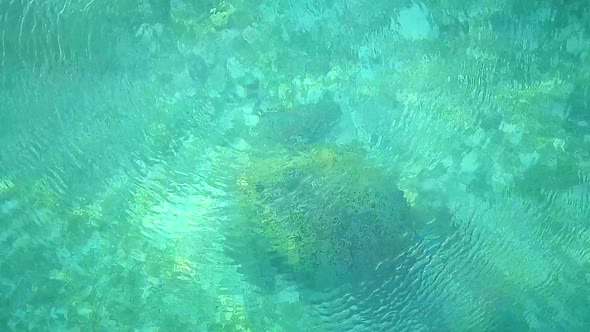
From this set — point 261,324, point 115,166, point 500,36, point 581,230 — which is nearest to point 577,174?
point 581,230

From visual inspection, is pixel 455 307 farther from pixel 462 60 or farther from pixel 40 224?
pixel 40 224

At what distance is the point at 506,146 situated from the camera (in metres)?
0.65

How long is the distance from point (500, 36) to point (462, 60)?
0.05 meters

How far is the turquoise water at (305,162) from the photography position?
62 centimetres

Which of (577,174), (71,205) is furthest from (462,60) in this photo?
(71,205)

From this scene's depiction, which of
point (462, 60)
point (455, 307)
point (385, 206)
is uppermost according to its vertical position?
point (462, 60)

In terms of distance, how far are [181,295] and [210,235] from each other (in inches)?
2.8

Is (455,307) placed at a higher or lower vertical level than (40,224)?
lower

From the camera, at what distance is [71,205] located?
2.03 feet

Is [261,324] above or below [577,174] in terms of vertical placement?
below

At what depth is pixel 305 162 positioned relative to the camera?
2.14ft

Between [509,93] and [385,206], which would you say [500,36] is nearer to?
[509,93]

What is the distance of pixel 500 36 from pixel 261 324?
1.40 ft

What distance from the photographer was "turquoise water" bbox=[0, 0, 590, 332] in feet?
2.03
